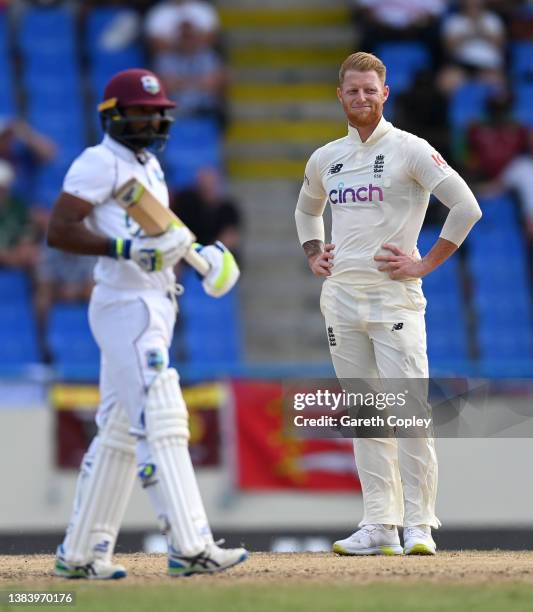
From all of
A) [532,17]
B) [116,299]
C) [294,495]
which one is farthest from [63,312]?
[116,299]

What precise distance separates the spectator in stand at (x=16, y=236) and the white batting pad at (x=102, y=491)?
740 cm

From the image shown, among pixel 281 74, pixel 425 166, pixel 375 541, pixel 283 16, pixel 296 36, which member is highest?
pixel 283 16

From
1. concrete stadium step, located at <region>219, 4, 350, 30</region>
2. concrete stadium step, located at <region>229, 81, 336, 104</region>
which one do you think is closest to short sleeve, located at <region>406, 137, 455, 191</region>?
concrete stadium step, located at <region>229, 81, 336, 104</region>

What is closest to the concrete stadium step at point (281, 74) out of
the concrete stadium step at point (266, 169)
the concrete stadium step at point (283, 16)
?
the concrete stadium step at point (283, 16)

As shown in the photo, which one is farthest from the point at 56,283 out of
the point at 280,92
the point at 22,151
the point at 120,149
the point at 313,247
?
the point at 120,149

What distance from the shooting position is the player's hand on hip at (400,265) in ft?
25.0

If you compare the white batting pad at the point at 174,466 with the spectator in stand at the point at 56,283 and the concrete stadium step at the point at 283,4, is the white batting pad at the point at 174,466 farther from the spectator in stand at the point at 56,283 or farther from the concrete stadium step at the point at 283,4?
the concrete stadium step at the point at 283,4

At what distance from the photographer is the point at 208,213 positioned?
14219 mm

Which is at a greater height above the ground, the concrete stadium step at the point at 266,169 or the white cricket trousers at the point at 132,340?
the concrete stadium step at the point at 266,169

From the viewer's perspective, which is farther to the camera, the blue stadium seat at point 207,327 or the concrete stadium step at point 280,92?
the concrete stadium step at point 280,92

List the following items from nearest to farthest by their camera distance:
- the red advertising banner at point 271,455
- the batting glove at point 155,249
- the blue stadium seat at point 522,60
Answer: the batting glove at point 155,249, the red advertising banner at point 271,455, the blue stadium seat at point 522,60

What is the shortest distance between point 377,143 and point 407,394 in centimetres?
121

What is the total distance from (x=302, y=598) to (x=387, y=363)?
71.4 inches

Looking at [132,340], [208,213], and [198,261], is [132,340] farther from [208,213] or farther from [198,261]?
[208,213]
